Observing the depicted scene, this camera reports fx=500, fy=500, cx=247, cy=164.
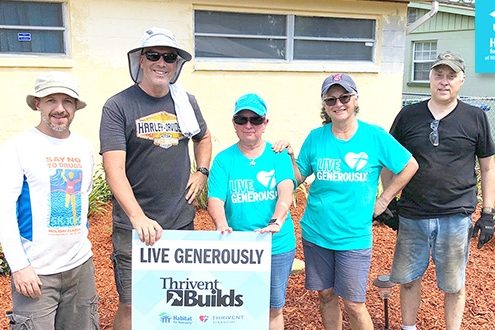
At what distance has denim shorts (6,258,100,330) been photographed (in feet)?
8.35

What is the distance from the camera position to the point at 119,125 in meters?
2.76

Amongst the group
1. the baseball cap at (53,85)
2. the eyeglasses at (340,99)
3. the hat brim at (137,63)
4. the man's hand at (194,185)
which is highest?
the hat brim at (137,63)

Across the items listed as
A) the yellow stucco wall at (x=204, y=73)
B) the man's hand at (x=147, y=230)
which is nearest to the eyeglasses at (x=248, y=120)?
the man's hand at (x=147, y=230)

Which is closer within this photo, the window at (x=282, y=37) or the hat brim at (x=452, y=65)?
the hat brim at (x=452, y=65)

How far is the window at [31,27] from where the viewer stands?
6.95 metres

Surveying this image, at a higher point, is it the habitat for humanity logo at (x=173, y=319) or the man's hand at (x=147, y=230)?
the man's hand at (x=147, y=230)

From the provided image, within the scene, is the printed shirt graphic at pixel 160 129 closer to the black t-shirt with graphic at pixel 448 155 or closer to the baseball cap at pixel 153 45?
the baseball cap at pixel 153 45

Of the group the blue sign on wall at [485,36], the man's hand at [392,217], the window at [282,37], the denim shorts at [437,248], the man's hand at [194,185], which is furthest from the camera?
the blue sign on wall at [485,36]

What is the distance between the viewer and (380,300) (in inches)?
175

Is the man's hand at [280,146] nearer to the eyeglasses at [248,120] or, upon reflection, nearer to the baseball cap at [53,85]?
the eyeglasses at [248,120]

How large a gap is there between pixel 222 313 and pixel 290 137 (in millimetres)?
5923

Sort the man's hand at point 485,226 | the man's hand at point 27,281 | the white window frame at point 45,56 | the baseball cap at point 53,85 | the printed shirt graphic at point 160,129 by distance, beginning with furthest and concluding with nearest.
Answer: the white window frame at point 45,56, the man's hand at point 485,226, the printed shirt graphic at point 160,129, the baseball cap at point 53,85, the man's hand at point 27,281

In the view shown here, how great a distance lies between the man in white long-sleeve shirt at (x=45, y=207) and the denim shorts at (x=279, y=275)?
1.10 m

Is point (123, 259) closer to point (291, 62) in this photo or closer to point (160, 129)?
point (160, 129)
